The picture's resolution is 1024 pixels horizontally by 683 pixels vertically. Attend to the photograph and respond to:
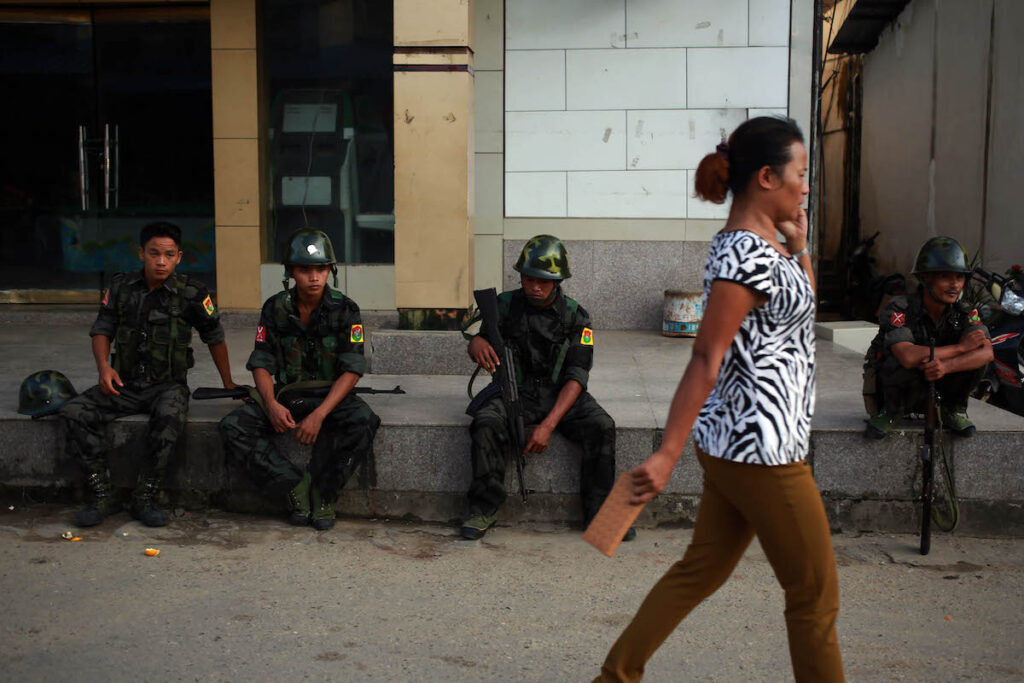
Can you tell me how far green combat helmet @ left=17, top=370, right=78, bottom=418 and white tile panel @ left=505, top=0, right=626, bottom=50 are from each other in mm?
4733

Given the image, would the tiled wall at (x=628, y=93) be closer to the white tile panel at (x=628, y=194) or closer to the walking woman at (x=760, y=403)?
the white tile panel at (x=628, y=194)

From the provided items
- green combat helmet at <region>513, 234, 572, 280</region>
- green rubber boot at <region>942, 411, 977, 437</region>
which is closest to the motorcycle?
green rubber boot at <region>942, 411, 977, 437</region>

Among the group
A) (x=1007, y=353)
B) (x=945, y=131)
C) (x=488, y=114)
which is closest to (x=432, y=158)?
(x=488, y=114)

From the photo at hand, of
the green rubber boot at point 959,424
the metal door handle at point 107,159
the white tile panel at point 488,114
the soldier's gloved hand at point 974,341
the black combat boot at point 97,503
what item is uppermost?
the white tile panel at point 488,114

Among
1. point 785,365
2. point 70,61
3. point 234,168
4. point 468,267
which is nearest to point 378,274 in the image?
point 234,168

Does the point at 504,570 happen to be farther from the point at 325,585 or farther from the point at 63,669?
the point at 63,669

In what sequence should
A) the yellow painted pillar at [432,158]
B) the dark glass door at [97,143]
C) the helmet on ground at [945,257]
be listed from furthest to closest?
1. the dark glass door at [97,143]
2. the yellow painted pillar at [432,158]
3. the helmet on ground at [945,257]

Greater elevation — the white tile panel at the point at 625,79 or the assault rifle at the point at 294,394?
the white tile panel at the point at 625,79

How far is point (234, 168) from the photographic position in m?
9.12

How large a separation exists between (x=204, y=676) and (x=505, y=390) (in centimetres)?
210

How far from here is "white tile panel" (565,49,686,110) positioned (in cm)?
862

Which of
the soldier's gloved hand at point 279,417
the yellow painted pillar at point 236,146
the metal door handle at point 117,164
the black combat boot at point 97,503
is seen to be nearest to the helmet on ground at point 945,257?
the soldier's gloved hand at point 279,417

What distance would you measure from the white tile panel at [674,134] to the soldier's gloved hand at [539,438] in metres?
4.13

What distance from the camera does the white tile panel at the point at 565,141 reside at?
28.5 ft
